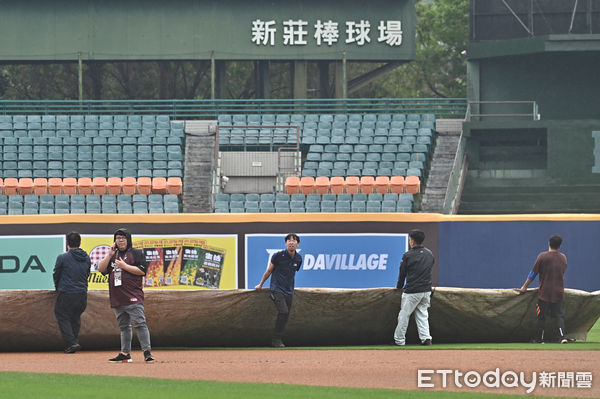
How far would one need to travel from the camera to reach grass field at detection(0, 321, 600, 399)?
11.1 m

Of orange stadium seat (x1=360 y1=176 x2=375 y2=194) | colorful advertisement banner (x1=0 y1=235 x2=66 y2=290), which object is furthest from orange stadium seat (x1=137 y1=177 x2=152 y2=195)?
colorful advertisement banner (x1=0 y1=235 x2=66 y2=290)

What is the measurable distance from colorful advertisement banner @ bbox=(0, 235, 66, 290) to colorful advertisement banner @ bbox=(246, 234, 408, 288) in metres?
3.77

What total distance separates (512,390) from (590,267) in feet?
37.6

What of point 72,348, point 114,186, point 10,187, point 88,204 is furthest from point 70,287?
point 10,187

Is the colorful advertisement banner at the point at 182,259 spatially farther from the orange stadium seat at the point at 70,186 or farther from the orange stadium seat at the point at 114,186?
the orange stadium seat at the point at 70,186

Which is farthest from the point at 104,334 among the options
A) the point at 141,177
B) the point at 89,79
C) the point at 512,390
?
the point at 89,79

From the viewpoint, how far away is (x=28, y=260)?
21797mm

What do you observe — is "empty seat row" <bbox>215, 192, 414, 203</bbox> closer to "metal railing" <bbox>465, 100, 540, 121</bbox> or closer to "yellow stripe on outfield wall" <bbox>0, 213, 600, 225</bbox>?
"metal railing" <bbox>465, 100, 540, 121</bbox>

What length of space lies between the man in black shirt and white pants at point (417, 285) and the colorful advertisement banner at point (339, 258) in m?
5.39

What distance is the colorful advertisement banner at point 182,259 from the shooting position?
70.9ft

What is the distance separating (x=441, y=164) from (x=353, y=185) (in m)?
3.31

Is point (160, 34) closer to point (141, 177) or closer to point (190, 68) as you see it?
point (141, 177)

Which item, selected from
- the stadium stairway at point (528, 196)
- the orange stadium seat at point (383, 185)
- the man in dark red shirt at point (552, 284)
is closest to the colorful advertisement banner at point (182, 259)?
the man in dark red shirt at point (552, 284)

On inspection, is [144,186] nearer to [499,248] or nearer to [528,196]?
[528,196]
